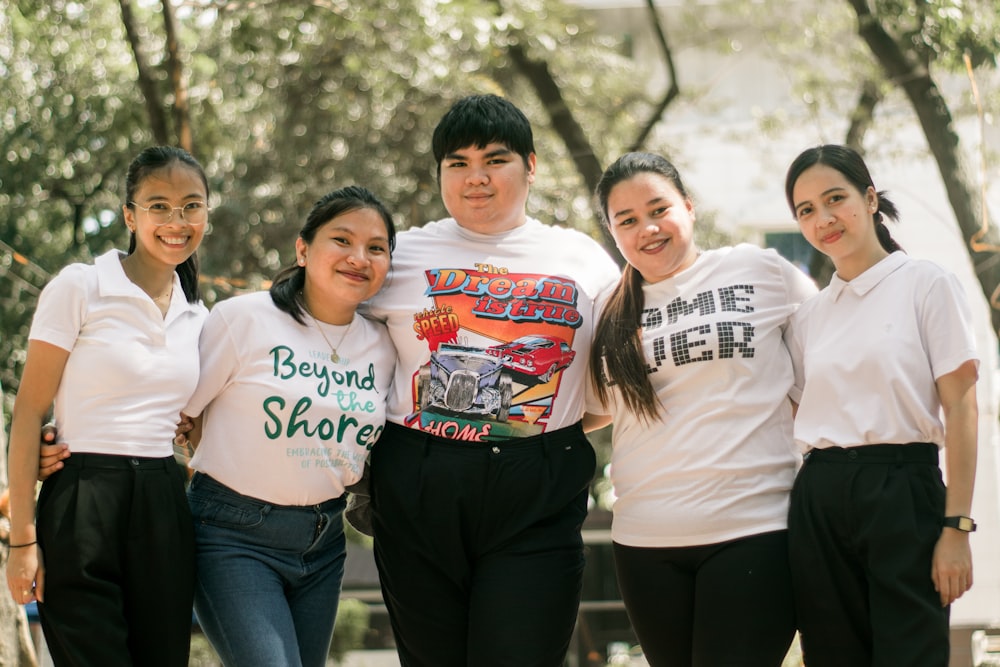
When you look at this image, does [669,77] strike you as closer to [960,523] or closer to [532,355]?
[532,355]

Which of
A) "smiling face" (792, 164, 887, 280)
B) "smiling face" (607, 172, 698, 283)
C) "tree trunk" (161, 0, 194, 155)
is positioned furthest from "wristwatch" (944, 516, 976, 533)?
"tree trunk" (161, 0, 194, 155)

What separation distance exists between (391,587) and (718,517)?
1.00 meters

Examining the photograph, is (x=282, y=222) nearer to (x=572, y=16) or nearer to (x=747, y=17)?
(x=572, y=16)

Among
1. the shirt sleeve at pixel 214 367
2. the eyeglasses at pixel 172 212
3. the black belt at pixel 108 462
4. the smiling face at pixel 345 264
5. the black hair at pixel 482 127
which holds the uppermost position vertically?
the black hair at pixel 482 127

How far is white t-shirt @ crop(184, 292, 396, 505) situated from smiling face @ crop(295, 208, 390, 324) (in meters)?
0.10

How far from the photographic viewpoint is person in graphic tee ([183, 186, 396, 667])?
3.01m

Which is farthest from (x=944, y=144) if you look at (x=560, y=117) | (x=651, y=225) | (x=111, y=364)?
(x=111, y=364)

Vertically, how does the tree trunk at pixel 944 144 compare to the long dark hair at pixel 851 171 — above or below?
above

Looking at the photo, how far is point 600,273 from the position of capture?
3.45 meters

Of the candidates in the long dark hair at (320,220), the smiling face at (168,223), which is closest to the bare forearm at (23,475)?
the smiling face at (168,223)

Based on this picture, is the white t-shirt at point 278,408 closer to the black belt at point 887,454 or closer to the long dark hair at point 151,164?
the long dark hair at point 151,164

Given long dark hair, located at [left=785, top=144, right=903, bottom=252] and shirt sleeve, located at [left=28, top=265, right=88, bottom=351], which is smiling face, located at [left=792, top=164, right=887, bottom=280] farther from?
shirt sleeve, located at [left=28, top=265, right=88, bottom=351]

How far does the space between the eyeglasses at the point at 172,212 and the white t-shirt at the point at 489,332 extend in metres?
0.60

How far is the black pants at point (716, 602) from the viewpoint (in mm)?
2861
